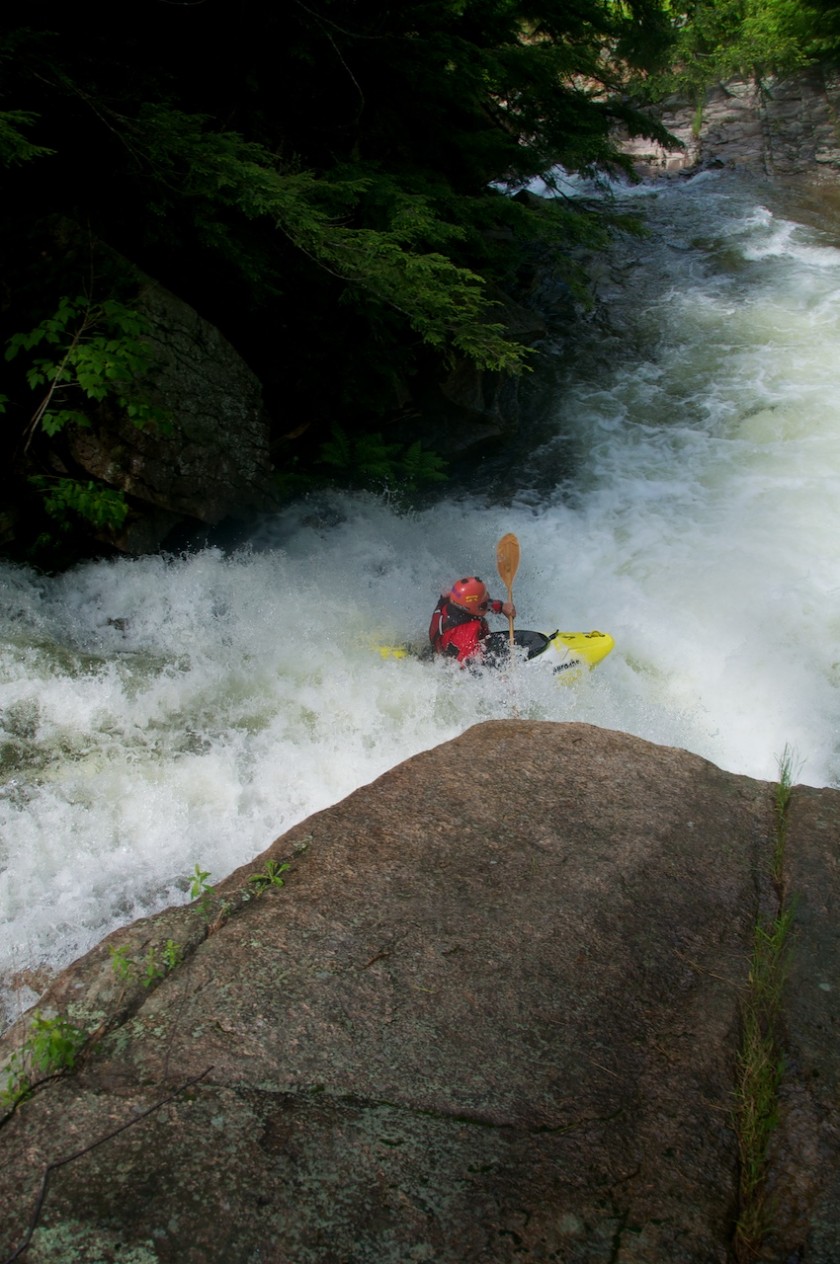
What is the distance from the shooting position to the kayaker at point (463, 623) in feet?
19.4

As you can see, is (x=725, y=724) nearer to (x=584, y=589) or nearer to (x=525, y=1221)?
(x=584, y=589)

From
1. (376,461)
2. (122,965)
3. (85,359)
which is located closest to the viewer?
(122,965)

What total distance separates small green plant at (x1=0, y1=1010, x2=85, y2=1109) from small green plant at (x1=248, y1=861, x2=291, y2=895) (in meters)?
0.73

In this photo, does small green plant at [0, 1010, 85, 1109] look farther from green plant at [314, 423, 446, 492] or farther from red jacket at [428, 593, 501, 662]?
green plant at [314, 423, 446, 492]

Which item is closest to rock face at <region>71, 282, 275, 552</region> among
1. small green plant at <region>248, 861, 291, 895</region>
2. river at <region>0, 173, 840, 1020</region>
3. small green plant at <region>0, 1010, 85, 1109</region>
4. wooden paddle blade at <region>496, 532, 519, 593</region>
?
river at <region>0, 173, 840, 1020</region>

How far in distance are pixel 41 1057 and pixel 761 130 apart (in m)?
19.3

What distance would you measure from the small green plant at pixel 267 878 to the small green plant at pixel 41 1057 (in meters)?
0.73

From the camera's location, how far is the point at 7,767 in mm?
4402

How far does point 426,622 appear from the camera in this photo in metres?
7.02

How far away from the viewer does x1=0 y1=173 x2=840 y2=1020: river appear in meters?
4.29

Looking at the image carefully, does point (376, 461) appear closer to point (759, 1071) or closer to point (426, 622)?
point (426, 622)

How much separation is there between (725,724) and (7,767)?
4784mm

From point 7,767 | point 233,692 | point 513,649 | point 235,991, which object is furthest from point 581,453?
point 235,991

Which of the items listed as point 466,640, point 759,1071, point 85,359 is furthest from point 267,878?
point 85,359
